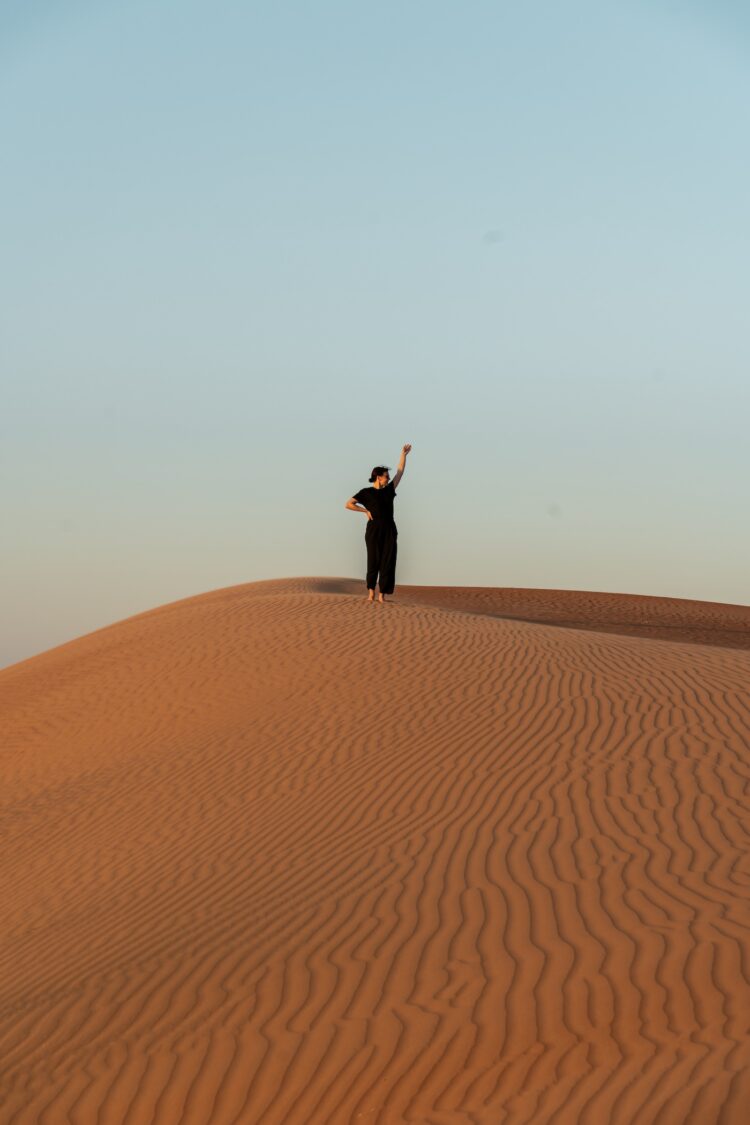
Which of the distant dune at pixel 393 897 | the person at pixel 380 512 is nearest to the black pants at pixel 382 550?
the person at pixel 380 512

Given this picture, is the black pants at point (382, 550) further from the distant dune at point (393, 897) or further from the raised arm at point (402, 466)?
the distant dune at point (393, 897)

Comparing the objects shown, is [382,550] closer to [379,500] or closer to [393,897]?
[379,500]

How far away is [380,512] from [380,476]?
0.66 metres

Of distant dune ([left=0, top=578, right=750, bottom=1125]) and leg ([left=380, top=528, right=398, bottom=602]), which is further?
leg ([left=380, top=528, right=398, bottom=602])

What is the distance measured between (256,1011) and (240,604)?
16.8 meters

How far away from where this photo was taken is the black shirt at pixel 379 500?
787 inches

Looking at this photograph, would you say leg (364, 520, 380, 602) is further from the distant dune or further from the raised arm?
the distant dune

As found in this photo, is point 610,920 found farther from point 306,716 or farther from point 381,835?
point 306,716

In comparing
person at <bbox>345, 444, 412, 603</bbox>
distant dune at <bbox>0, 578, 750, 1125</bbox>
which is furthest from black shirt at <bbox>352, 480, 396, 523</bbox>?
distant dune at <bbox>0, 578, 750, 1125</bbox>

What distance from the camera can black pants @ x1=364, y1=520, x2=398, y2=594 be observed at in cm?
2028

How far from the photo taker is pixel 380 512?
65.9 feet

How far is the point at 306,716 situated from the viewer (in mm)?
14234

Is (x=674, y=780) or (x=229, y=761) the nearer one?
(x=674, y=780)

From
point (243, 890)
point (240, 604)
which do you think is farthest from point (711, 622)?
point (243, 890)
